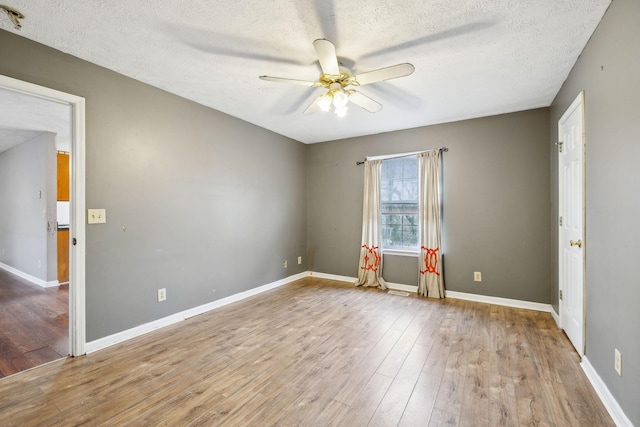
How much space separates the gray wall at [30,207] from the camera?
15.3 feet

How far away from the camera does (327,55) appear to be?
194 cm

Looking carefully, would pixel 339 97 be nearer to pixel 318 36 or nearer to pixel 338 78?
pixel 338 78

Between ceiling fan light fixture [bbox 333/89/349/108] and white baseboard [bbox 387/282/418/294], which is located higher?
ceiling fan light fixture [bbox 333/89/349/108]

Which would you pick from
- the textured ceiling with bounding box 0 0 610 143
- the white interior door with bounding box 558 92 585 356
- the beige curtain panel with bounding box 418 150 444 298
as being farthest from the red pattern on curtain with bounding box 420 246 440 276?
the textured ceiling with bounding box 0 0 610 143

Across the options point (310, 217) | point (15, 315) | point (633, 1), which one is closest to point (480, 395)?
point (633, 1)

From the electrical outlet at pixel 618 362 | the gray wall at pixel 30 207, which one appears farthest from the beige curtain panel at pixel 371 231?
the gray wall at pixel 30 207

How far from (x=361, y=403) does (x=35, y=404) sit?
2.06 metres

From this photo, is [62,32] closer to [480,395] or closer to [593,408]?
[480,395]

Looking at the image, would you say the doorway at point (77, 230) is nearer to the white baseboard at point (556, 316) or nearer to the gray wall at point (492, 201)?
the gray wall at point (492, 201)

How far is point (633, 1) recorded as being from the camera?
149 cm

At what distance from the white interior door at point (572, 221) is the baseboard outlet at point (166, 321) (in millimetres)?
3573

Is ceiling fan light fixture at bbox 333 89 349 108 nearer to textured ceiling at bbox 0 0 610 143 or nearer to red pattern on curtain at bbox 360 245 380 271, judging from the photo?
textured ceiling at bbox 0 0 610 143

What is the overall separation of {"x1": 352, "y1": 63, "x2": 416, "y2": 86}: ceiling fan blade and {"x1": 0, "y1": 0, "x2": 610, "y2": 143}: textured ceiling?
0.25m

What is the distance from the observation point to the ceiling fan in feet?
6.38
